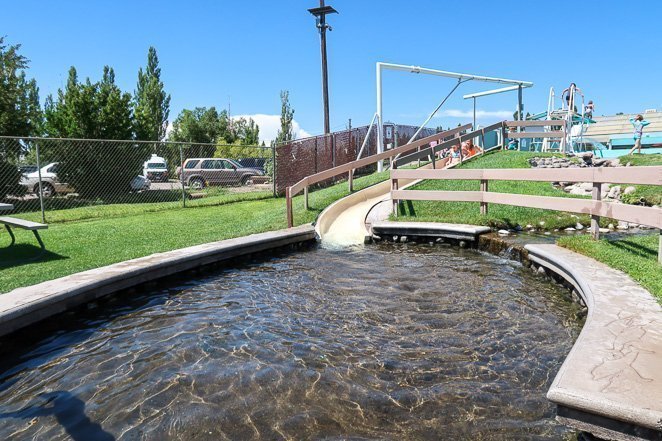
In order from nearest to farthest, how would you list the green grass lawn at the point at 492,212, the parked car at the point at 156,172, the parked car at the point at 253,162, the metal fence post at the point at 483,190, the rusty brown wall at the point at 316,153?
the green grass lawn at the point at 492,212
the metal fence post at the point at 483,190
the rusty brown wall at the point at 316,153
the parked car at the point at 156,172
the parked car at the point at 253,162

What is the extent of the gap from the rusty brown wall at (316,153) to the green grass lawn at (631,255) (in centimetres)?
1132

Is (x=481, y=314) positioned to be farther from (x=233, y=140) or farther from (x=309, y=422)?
(x=233, y=140)

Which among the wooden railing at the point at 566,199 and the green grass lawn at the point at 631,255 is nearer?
the green grass lawn at the point at 631,255

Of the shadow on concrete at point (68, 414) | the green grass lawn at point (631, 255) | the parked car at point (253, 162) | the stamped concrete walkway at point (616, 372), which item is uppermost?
the parked car at point (253, 162)

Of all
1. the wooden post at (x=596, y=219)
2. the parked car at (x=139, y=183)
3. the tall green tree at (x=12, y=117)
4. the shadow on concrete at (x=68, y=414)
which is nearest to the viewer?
the shadow on concrete at (x=68, y=414)

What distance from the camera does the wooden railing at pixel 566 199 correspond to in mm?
5333

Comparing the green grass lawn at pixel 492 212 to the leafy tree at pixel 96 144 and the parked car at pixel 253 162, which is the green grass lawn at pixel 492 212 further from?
the parked car at pixel 253 162

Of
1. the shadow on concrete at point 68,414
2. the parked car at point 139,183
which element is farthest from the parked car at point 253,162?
the shadow on concrete at point 68,414

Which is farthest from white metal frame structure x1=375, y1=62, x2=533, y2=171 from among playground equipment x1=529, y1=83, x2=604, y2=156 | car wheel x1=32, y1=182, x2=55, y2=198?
car wheel x1=32, y1=182, x2=55, y2=198

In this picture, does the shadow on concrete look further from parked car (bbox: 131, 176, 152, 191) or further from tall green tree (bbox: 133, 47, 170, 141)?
tall green tree (bbox: 133, 47, 170, 141)

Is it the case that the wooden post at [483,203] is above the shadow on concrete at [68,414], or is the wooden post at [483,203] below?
above

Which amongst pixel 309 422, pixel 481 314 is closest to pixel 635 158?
pixel 481 314

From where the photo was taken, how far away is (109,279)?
5.39m

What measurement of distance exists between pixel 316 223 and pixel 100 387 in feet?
20.4
